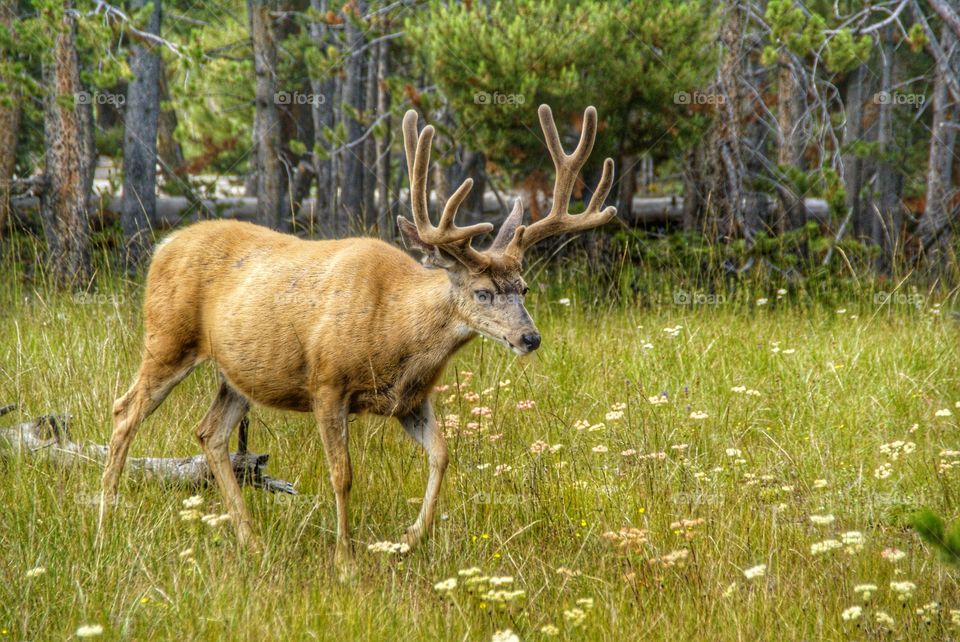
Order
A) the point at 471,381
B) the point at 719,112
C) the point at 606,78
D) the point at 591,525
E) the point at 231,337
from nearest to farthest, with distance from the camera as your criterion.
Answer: the point at 591,525 → the point at 231,337 → the point at 471,381 → the point at 606,78 → the point at 719,112

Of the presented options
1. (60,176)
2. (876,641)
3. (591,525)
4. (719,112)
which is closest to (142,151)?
(60,176)

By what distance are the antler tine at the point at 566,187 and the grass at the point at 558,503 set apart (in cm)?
71

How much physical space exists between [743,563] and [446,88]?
6.07 metres

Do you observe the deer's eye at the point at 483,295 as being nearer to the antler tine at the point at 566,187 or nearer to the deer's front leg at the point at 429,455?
the antler tine at the point at 566,187

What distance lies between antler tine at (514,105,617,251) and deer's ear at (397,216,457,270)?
1.22 feet

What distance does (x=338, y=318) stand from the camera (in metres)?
4.55

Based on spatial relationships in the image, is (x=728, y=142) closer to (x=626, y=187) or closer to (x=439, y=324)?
(x=626, y=187)

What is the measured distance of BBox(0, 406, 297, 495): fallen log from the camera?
4.76 meters

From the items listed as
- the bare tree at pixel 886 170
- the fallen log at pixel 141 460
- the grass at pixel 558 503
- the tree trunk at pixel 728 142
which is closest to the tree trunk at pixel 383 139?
the tree trunk at pixel 728 142

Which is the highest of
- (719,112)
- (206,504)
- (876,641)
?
(719,112)

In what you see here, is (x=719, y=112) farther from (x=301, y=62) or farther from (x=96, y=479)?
(x=301, y=62)

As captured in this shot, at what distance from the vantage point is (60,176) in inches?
388

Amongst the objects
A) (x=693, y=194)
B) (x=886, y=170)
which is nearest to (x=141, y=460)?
(x=693, y=194)

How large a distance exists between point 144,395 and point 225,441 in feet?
1.42
